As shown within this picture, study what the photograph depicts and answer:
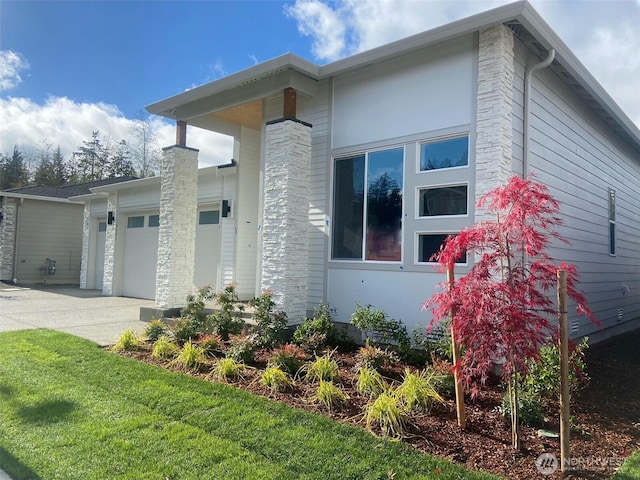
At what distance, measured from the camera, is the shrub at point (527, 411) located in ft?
12.6

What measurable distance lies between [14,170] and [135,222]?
33685 mm

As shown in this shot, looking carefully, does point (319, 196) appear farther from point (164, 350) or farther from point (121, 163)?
point (121, 163)

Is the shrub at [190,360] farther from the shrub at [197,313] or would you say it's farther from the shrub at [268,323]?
the shrub at [197,313]

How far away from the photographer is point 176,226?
9375 mm

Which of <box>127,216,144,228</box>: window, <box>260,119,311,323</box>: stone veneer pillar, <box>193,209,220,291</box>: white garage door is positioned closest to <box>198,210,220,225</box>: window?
<box>193,209,220,291</box>: white garage door

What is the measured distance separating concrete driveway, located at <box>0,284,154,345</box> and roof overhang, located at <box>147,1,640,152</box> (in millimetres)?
4600

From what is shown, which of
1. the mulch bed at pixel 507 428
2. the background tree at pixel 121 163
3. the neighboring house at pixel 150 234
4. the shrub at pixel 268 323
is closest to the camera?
the mulch bed at pixel 507 428

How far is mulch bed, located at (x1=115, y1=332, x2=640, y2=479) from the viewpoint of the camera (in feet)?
10.5

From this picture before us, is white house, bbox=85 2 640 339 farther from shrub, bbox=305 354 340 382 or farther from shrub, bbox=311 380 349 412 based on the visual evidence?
shrub, bbox=311 380 349 412

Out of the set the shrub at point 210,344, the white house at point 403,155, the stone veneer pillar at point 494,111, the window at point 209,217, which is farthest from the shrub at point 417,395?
the window at point 209,217

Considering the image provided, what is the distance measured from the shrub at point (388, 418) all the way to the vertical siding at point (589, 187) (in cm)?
450

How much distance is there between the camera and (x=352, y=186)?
24.2ft

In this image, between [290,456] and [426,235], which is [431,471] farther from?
[426,235]

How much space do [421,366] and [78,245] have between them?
18.2m
